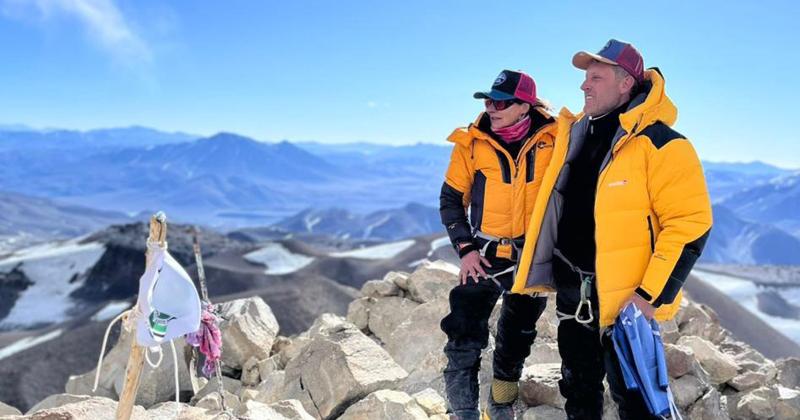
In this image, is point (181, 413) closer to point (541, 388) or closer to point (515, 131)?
point (541, 388)

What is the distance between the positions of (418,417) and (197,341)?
2.25m

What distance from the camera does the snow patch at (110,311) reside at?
152ft

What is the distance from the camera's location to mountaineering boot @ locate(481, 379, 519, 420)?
17.4 feet

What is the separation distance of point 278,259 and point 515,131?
66381 millimetres

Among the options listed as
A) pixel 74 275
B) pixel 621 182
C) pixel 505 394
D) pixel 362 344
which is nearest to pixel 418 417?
pixel 505 394

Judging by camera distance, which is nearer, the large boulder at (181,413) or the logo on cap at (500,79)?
the logo on cap at (500,79)

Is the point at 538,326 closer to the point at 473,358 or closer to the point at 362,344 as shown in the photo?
the point at 362,344

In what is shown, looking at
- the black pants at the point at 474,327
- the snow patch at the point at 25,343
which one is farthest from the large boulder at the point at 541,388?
the snow patch at the point at 25,343

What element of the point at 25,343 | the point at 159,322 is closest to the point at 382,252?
the point at 25,343

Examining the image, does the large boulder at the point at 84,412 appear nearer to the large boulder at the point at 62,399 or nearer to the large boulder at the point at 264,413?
the large boulder at the point at 264,413

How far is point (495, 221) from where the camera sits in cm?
490

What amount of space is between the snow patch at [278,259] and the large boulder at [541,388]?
5990 cm

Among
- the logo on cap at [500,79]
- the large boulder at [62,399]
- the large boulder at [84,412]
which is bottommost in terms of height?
the large boulder at [62,399]

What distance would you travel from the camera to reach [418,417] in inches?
217
